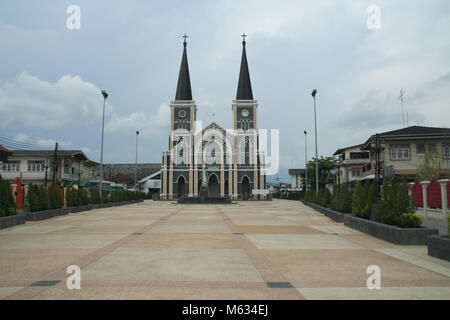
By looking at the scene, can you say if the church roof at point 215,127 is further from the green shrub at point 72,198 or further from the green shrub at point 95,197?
the green shrub at point 72,198

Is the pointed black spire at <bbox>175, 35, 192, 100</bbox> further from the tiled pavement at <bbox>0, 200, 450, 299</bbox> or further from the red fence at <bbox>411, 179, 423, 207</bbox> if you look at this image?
the tiled pavement at <bbox>0, 200, 450, 299</bbox>

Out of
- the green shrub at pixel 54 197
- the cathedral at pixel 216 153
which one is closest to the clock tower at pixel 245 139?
the cathedral at pixel 216 153

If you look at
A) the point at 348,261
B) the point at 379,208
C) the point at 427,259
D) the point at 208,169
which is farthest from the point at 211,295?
the point at 208,169

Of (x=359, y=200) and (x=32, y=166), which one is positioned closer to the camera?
(x=359, y=200)

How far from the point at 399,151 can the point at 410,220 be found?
2772 cm

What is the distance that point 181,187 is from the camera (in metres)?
A: 63.0

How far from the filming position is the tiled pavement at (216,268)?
4609 mm

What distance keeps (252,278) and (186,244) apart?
3623mm

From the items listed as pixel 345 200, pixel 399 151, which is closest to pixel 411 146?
pixel 399 151

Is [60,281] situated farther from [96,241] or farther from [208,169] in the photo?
[208,169]

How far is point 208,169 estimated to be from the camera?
201ft

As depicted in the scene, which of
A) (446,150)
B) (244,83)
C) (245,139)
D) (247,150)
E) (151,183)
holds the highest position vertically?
(244,83)

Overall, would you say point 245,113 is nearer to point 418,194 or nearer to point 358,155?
point 358,155

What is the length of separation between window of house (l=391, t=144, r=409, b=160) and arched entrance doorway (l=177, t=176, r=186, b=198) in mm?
37511
